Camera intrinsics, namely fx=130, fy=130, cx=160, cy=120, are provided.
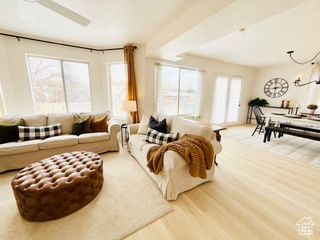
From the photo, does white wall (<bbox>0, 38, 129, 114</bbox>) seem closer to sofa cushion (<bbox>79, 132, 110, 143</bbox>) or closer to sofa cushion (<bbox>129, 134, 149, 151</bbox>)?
sofa cushion (<bbox>79, 132, 110, 143</bbox>)

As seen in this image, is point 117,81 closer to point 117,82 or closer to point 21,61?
point 117,82

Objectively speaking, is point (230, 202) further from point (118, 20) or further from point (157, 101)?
point (118, 20)

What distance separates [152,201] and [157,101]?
259 centimetres

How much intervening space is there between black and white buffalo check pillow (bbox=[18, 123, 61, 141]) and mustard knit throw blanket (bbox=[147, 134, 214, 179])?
2114 mm

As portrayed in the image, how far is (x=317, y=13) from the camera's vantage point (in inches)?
75.6

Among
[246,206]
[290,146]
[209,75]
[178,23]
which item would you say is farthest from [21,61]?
[290,146]

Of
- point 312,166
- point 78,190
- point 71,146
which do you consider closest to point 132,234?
point 78,190

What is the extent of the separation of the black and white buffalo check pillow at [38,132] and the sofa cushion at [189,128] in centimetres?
229

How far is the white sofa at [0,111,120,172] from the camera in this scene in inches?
81.2

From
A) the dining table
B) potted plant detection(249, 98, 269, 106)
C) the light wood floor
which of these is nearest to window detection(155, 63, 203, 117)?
the dining table

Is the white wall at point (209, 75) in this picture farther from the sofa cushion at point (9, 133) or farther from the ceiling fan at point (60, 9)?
the sofa cushion at point (9, 133)

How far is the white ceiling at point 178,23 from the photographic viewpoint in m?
1.56

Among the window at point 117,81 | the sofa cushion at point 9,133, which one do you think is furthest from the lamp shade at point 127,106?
the sofa cushion at point 9,133

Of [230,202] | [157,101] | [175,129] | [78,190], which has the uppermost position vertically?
[157,101]
